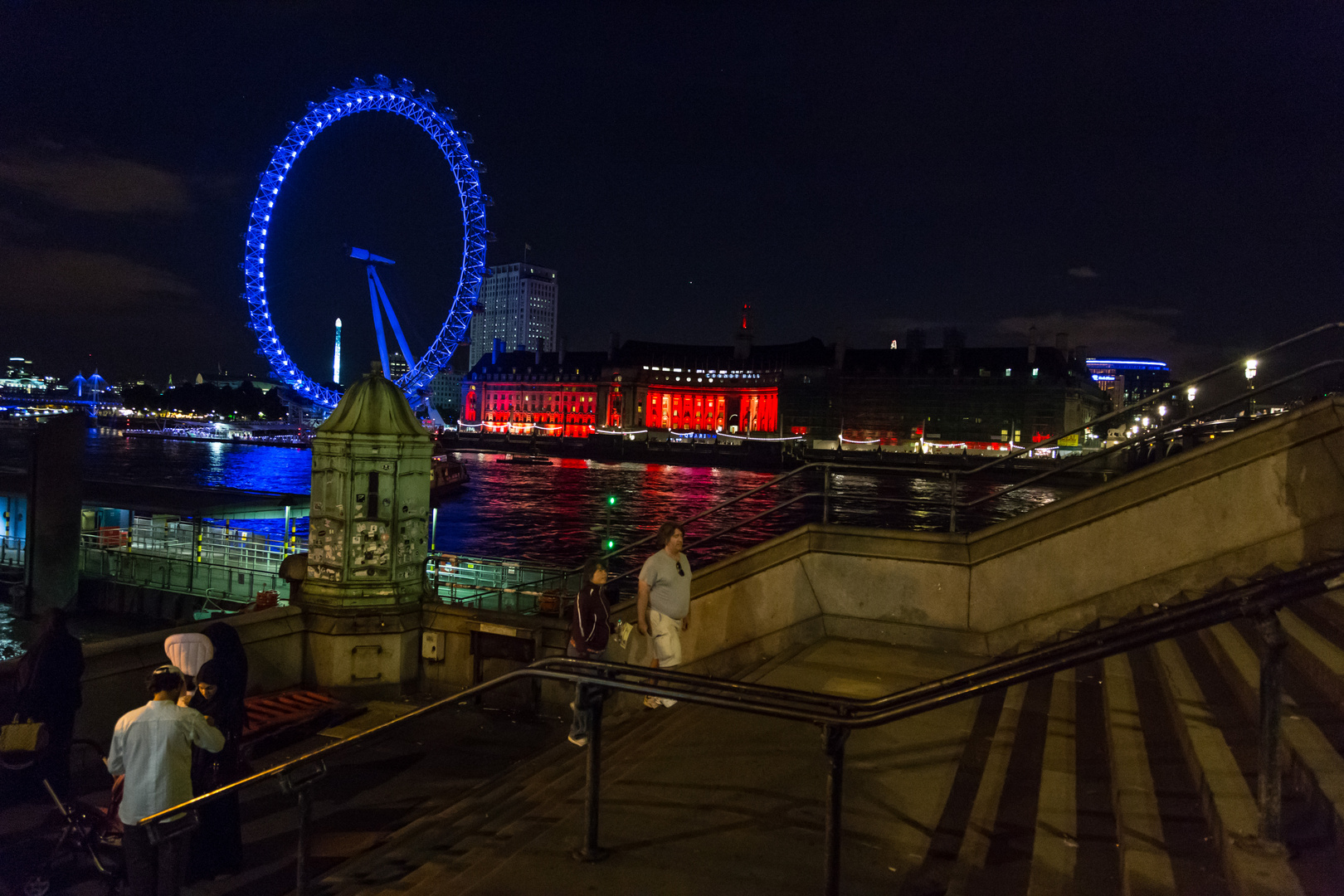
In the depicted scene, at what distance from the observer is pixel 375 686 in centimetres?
1070

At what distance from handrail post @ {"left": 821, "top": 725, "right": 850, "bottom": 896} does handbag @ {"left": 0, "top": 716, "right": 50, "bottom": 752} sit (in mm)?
4925

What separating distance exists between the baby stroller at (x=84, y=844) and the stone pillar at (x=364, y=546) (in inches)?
183

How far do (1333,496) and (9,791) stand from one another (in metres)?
10.0

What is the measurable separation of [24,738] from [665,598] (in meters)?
4.33

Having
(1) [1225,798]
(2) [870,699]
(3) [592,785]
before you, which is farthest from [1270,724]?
(3) [592,785]

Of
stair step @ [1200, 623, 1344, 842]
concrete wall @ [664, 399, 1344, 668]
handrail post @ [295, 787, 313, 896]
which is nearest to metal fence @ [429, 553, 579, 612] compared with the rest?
concrete wall @ [664, 399, 1344, 668]

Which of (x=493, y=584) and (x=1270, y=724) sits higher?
(x=1270, y=724)

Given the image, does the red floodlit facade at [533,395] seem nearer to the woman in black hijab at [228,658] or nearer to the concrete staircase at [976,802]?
the woman in black hijab at [228,658]

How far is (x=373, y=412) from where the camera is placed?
10828mm

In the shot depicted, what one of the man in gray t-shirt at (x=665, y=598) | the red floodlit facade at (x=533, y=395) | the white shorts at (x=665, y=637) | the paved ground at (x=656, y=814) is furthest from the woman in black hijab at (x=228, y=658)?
the red floodlit facade at (x=533, y=395)

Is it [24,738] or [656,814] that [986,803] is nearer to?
[656,814]

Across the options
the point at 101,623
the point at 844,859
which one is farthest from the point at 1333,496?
the point at 101,623

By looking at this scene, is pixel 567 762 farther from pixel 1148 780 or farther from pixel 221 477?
pixel 221 477

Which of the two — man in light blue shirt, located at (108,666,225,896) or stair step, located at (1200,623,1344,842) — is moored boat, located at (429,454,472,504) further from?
stair step, located at (1200,623,1344,842)
